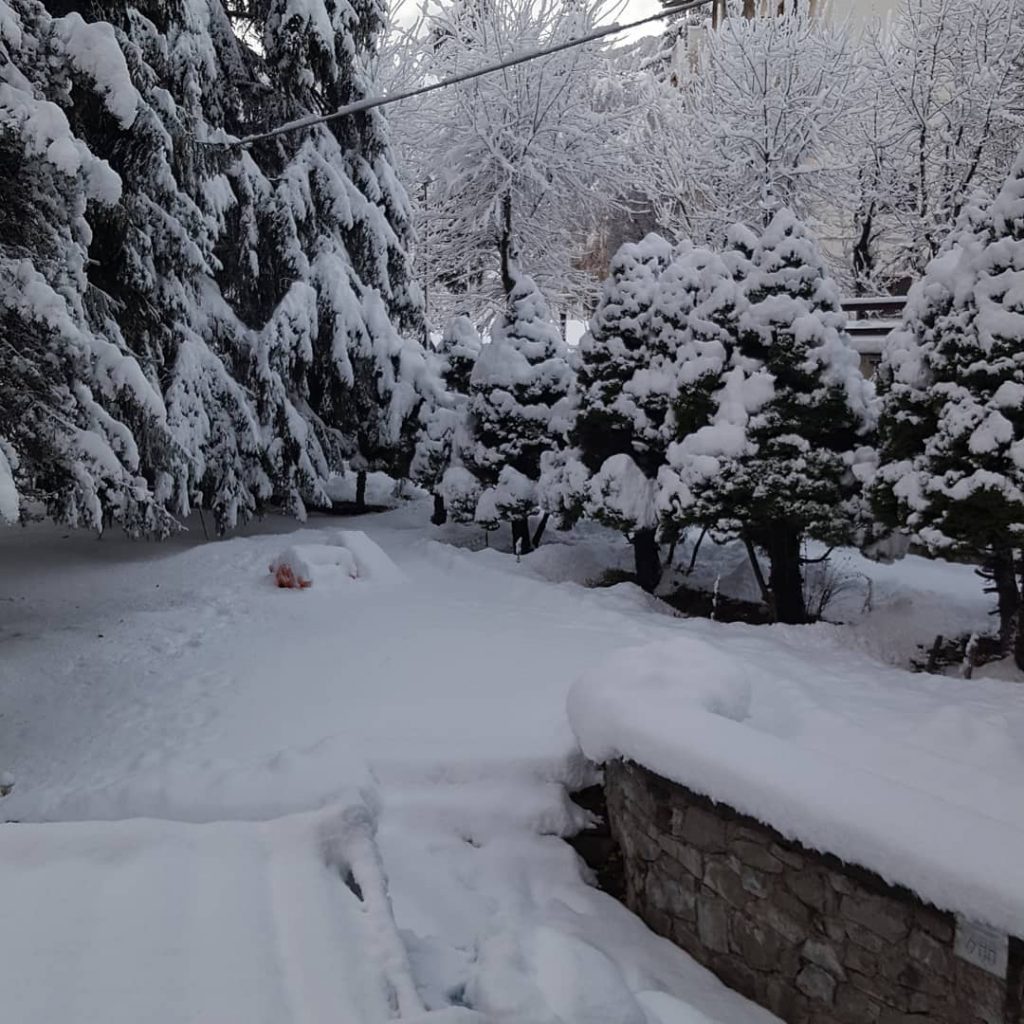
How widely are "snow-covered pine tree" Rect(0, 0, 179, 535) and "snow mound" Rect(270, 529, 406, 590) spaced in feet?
7.63

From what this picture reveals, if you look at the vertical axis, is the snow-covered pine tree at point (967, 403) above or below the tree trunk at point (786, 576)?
above

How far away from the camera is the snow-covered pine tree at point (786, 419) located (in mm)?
6938

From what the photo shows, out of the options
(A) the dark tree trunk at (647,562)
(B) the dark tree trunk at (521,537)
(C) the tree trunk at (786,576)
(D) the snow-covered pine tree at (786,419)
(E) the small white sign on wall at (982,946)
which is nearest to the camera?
(E) the small white sign on wall at (982,946)

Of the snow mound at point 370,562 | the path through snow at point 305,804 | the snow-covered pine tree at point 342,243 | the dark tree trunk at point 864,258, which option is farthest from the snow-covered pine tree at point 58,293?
the dark tree trunk at point 864,258

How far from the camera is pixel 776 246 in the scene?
7309mm

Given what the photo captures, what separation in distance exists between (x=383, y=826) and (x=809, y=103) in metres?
14.6

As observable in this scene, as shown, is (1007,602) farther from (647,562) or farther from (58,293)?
(58,293)

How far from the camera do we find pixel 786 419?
7004 mm

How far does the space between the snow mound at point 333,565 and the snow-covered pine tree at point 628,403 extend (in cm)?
218

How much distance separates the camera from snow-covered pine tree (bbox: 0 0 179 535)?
479 centimetres

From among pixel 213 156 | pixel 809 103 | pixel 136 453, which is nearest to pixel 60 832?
pixel 136 453

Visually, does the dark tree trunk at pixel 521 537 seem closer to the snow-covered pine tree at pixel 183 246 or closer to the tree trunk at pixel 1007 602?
the snow-covered pine tree at pixel 183 246

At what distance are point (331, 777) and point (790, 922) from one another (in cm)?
227

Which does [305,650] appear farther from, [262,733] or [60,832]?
[60,832]
